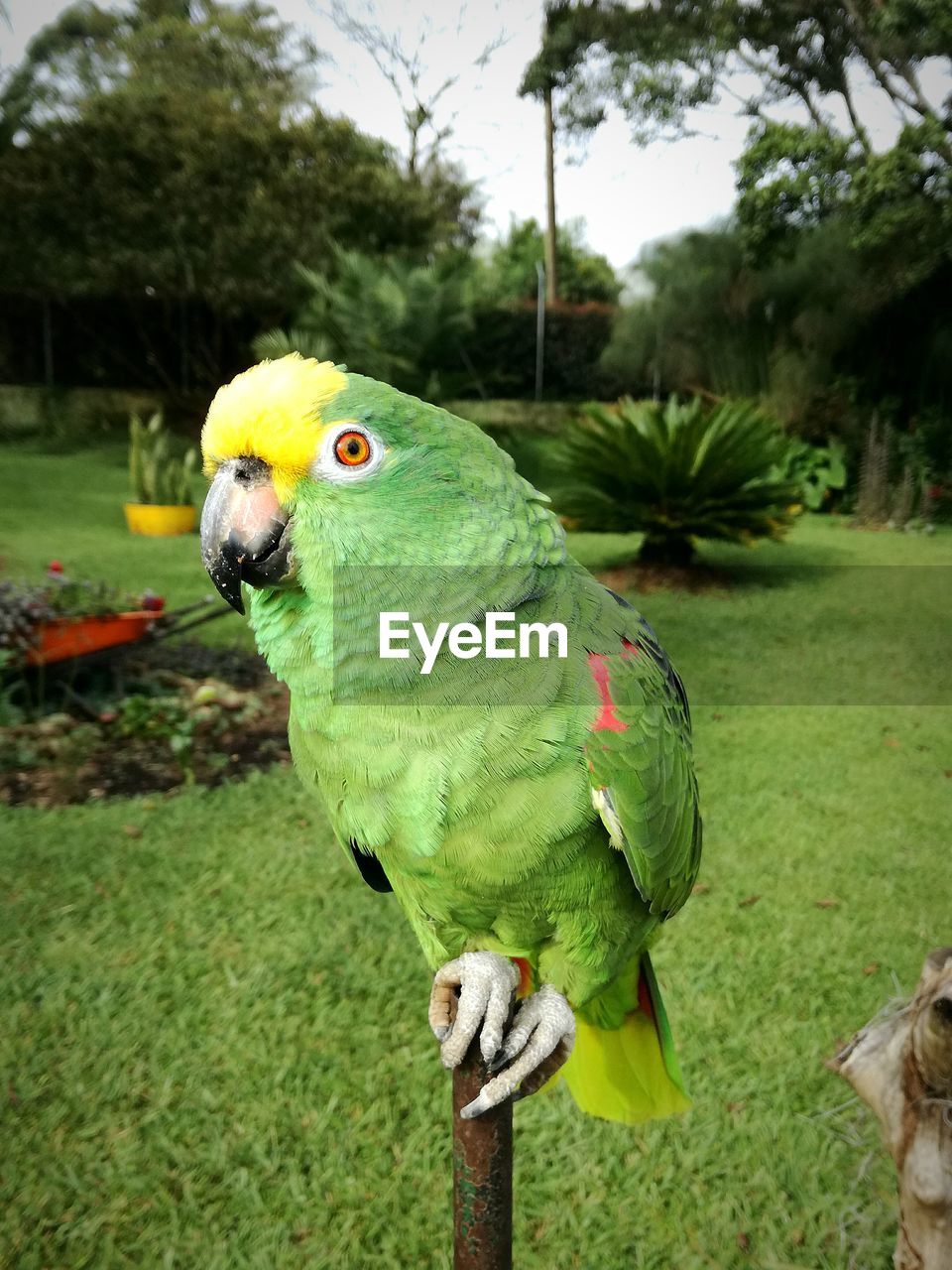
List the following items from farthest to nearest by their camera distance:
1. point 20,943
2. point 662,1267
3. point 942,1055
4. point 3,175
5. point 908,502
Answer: point 908,502 < point 3,175 < point 20,943 < point 662,1267 < point 942,1055

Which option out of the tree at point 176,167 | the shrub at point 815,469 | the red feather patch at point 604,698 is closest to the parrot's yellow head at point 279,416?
the red feather patch at point 604,698

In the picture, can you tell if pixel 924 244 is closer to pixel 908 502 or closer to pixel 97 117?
pixel 908 502

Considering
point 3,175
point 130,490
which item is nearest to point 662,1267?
point 130,490

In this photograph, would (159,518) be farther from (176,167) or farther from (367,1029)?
(367,1029)

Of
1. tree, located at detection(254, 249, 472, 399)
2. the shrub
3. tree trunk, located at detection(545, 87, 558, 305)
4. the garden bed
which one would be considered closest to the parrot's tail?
the garden bed

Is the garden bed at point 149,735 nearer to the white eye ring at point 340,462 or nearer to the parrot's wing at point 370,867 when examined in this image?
the parrot's wing at point 370,867

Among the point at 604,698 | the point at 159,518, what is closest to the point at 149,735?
the point at 159,518
